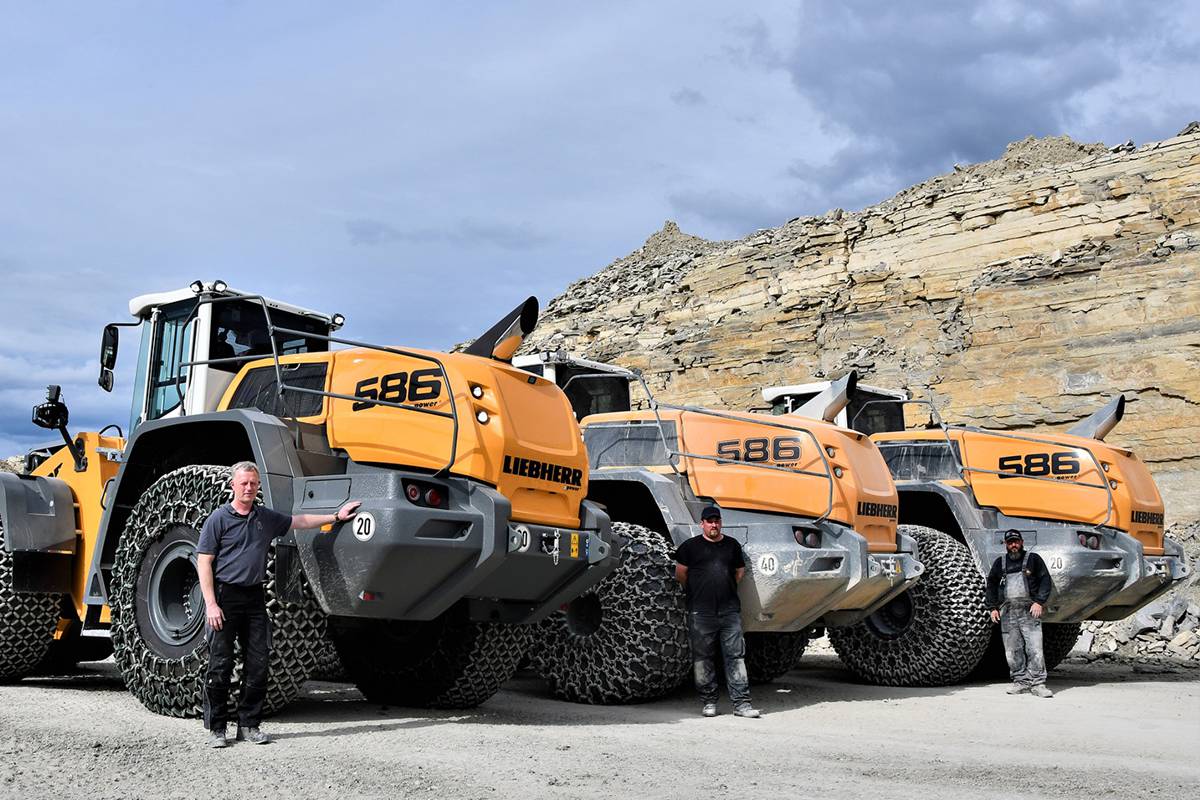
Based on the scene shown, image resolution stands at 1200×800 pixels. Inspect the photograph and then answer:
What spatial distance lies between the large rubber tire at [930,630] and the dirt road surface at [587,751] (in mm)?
1321

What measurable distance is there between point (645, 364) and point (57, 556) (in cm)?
2305

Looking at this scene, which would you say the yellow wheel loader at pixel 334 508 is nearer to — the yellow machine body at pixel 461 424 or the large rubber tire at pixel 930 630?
the yellow machine body at pixel 461 424

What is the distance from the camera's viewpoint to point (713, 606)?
836 cm

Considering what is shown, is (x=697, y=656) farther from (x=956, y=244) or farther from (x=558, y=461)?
(x=956, y=244)

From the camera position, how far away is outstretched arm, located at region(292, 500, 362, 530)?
6289 mm

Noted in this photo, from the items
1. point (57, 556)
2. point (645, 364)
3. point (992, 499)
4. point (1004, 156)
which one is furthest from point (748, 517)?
point (1004, 156)

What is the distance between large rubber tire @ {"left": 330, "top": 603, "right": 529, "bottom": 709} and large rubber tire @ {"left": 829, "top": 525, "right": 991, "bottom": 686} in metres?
4.02

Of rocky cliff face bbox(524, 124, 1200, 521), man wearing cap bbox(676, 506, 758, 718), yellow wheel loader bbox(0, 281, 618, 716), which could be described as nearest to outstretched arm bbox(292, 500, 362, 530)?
yellow wheel loader bbox(0, 281, 618, 716)

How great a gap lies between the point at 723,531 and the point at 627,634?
115 cm

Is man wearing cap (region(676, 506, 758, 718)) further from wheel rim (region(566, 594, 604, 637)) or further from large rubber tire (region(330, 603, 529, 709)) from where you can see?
large rubber tire (region(330, 603, 529, 709))

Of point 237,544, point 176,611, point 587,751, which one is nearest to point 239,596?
point 237,544

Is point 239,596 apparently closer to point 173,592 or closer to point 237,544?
point 237,544

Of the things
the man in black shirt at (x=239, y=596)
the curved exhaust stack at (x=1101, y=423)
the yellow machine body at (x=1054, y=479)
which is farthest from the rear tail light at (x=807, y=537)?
the curved exhaust stack at (x=1101, y=423)

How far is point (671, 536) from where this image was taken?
905cm
